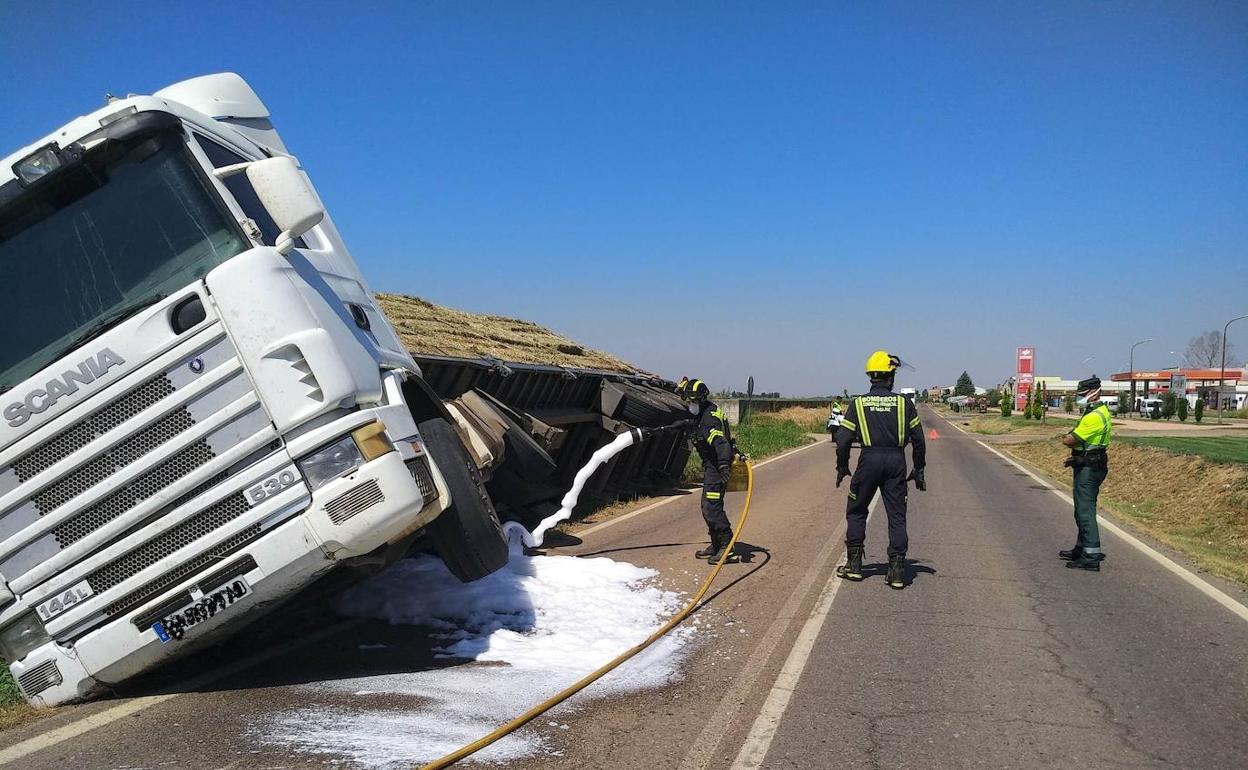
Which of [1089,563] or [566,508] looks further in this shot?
[566,508]

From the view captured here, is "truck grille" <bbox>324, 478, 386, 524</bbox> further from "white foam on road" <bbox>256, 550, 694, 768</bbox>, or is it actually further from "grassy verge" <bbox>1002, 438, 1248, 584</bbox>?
"grassy verge" <bbox>1002, 438, 1248, 584</bbox>

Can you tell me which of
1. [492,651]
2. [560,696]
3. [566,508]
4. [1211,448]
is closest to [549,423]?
[566,508]

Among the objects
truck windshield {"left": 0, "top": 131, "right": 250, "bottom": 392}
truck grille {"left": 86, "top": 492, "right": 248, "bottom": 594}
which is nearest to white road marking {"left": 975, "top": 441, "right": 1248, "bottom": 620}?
truck grille {"left": 86, "top": 492, "right": 248, "bottom": 594}

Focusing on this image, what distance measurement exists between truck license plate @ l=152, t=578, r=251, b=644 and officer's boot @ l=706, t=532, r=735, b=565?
5.07 m

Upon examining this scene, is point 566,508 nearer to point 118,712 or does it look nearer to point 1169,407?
point 118,712

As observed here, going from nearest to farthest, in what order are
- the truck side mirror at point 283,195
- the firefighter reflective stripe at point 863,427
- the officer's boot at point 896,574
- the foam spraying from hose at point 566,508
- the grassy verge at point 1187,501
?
the truck side mirror at point 283,195, the officer's boot at point 896,574, the firefighter reflective stripe at point 863,427, the foam spraying from hose at point 566,508, the grassy verge at point 1187,501

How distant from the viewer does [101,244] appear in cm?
454

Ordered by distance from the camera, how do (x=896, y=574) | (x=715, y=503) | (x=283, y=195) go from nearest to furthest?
(x=283, y=195) < (x=896, y=574) < (x=715, y=503)

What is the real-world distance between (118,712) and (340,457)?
169 centimetres

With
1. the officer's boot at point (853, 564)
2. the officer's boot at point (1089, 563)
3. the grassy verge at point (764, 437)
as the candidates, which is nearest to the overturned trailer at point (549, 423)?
the grassy verge at point (764, 437)

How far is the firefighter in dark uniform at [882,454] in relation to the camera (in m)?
7.73

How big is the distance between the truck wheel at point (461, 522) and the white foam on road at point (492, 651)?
20.6 inches

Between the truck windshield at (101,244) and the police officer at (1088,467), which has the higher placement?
the truck windshield at (101,244)

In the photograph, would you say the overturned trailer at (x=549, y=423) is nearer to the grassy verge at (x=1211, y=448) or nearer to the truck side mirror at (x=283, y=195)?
the truck side mirror at (x=283, y=195)
